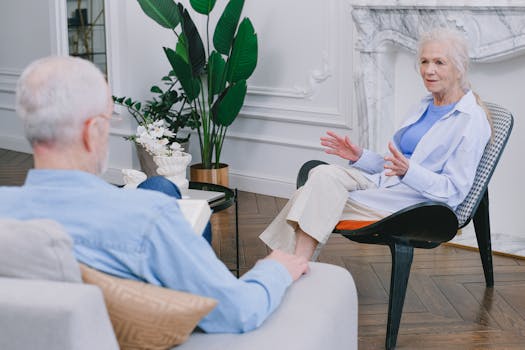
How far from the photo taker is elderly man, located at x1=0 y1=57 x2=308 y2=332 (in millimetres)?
1845

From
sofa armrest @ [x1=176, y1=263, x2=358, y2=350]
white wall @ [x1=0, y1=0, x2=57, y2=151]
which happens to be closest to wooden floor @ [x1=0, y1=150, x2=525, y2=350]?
sofa armrest @ [x1=176, y1=263, x2=358, y2=350]

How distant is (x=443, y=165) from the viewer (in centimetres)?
369

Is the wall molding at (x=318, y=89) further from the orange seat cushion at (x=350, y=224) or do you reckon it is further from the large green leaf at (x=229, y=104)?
the orange seat cushion at (x=350, y=224)

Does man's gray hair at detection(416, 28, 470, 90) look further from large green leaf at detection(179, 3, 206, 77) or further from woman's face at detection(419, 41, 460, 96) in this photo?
large green leaf at detection(179, 3, 206, 77)

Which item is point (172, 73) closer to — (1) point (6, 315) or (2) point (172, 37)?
(2) point (172, 37)

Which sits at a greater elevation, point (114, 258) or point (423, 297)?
point (114, 258)

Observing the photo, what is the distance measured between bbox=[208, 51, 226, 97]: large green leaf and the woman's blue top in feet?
6.43

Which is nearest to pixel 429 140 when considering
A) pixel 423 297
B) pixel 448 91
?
pixel 448 91

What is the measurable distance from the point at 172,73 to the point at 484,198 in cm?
269

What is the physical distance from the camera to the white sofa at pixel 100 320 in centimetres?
162

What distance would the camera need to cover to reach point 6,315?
5.49 ft

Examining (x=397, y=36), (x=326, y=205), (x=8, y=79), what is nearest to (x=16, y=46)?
(x=8, y=79)

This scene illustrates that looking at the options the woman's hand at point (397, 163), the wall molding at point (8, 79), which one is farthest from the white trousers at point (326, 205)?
the wall molding at point (8, 79)

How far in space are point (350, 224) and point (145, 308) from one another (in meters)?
2.01
